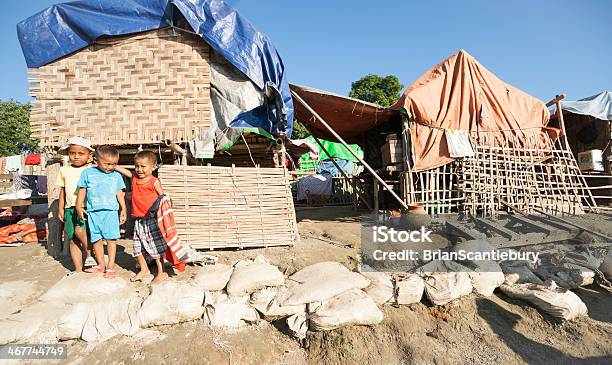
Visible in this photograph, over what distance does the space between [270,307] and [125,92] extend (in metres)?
3.63

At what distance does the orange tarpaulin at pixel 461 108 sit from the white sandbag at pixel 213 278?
412cm

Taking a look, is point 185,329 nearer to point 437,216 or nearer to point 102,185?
point 102,185

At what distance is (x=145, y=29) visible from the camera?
404 cm

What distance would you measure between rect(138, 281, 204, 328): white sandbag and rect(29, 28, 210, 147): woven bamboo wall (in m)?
2.35

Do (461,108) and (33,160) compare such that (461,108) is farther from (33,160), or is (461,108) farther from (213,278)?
(33,160)

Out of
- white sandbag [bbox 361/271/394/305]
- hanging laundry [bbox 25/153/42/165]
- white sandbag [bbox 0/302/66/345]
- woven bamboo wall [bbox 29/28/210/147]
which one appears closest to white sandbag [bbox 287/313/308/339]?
white sandbag [bbox 361/271/394/305]

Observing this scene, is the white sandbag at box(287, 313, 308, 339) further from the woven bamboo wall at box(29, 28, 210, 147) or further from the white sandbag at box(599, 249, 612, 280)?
the white sandbag at box(599, 249, 612, 280)

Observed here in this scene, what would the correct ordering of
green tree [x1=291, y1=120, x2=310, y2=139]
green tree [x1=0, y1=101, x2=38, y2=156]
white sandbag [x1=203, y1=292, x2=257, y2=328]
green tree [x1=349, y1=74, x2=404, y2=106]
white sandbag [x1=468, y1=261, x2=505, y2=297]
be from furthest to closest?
green tree [x1=349, y1=74, x2=404, y2=106] < green tree [x1=291, y1=120, x2=310, y2=139] < green tree [x1=0, y1=101, x2=38, y2=156] < white sandbag [x1=468, y1=261, x2=505, y2=297] < white sandbag [x1=203, y1=292, x2=257, y2=328]

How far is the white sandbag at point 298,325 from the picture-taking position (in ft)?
7.32

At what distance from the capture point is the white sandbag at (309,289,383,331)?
2184 millimetres

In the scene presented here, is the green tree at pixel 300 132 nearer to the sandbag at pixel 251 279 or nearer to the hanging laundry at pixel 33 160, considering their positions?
the hanging laundry at pixel 33 160

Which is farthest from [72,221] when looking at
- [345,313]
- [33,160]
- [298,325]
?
[33,160]

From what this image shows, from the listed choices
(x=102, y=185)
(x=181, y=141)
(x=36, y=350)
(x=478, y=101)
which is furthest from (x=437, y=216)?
(x=36, y=350)

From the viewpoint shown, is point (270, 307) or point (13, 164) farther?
point (13, 164)
